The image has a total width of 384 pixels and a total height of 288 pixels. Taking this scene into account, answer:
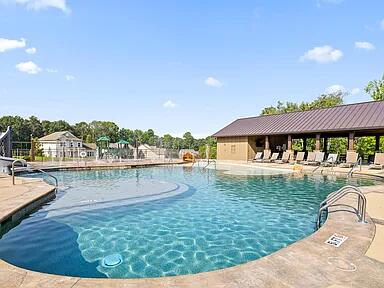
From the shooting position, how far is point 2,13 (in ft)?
32.6

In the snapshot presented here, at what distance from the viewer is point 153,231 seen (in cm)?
564

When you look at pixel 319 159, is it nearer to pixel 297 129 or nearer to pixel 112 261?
pixel 297 129

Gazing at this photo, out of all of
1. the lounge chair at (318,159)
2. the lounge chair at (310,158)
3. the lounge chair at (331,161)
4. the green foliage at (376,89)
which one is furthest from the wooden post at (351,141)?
the green foliage at (376,89)

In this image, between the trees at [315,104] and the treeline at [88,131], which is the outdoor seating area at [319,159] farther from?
the treeline at [88,131]

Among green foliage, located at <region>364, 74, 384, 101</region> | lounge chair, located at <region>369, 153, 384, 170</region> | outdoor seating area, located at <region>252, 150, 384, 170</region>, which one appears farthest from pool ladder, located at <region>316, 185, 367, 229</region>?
green foliage, located at <region>364, 74, 384, 101</region>

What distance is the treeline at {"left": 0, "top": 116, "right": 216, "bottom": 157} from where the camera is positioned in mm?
57625

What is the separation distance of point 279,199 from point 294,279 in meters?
6.41

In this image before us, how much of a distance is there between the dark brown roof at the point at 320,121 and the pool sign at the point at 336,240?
584 inches

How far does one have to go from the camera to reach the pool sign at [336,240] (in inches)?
148

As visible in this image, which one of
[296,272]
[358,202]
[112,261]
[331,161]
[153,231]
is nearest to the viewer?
[296,272]

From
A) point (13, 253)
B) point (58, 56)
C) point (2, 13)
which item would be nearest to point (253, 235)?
point (13, 253)

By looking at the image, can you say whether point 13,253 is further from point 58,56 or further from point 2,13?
point 58,56

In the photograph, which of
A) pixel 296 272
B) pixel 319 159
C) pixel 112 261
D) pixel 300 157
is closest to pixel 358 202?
pixel 296 272

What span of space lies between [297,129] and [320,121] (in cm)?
185
